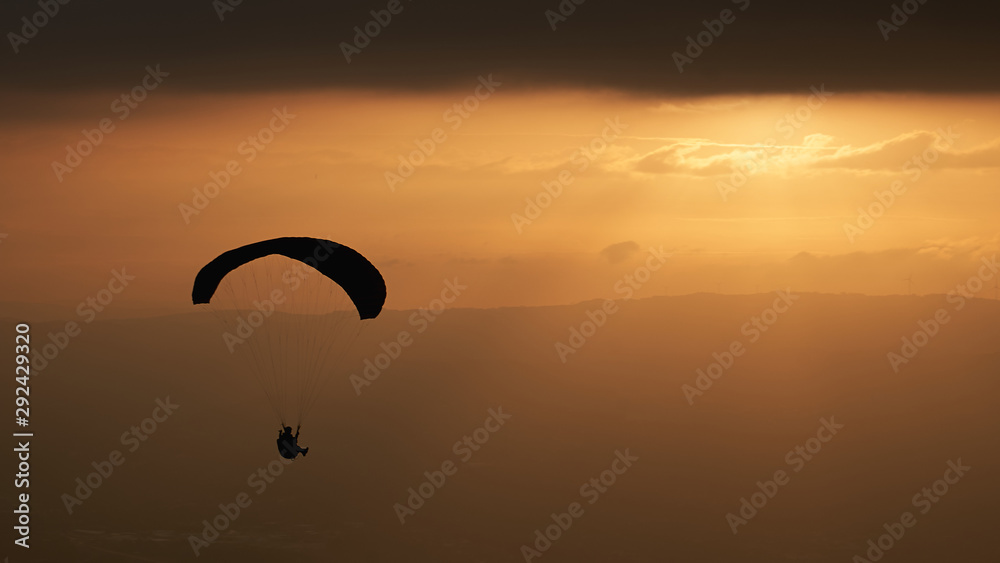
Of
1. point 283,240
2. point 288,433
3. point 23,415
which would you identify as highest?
point 283,240

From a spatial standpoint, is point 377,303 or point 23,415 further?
point 23,415

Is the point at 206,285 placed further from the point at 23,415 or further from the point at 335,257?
the point at 23,415

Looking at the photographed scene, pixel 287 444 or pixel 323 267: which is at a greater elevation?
pixel 323 267

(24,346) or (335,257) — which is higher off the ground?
(335,257)

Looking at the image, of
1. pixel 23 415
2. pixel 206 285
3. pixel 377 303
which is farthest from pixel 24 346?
pixel 377 303

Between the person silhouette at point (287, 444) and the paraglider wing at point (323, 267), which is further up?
the paraglider wing at point (323, 267)

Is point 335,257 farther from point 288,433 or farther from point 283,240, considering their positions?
point 288,433

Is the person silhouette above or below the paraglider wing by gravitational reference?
below

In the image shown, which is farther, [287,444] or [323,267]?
[323,267]
